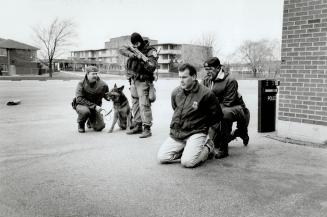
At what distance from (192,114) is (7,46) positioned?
70143mm

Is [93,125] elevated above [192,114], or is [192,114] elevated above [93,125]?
[192,114]

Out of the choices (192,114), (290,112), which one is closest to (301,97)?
(290,112)

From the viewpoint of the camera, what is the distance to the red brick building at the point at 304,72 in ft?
21.3

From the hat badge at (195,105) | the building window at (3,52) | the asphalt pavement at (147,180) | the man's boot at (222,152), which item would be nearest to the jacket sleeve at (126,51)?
the asphalt pavement at (147,180)

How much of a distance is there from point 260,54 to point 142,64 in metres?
87.1

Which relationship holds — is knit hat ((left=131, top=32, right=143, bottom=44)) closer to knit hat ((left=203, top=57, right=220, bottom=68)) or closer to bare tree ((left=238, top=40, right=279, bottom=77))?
knit hat ((left=203, top=57, right=220, bottom=68))

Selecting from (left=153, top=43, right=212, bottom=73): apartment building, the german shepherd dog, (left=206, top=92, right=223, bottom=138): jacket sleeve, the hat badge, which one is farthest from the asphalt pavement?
(left=153, top=43, right=212, bottom=73): apartment building

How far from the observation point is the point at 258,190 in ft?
13.9

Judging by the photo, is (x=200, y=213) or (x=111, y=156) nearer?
(x=200, y=213)

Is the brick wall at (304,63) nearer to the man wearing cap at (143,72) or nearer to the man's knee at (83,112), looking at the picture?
the man wearing cap at (143,72)

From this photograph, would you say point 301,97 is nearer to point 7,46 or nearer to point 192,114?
point 192,114

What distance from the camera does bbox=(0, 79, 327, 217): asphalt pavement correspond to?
3.71 m

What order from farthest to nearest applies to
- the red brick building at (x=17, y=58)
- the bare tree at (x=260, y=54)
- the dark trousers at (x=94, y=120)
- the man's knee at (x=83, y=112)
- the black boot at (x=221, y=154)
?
the bare tree at (x=260, y=54), the red brick building at (x=17, y=58), the dark trousers at (x=94, y=120), the man's knee at (x=83, y=112), the black boot at (x=221, y=154)

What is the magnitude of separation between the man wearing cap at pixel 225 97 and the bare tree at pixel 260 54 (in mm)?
86298
